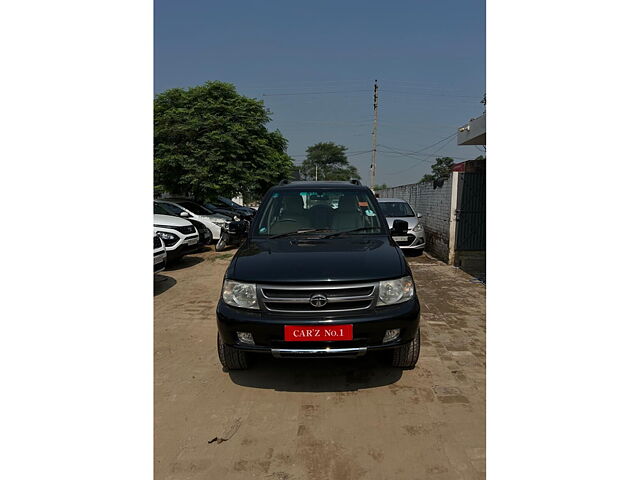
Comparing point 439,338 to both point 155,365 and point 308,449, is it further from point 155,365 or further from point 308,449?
point 155,365

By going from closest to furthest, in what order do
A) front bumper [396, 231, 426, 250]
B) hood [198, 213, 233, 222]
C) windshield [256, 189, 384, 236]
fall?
windshield [256, 189, 384, 236] → front bumper [396, 231, 426, 250] → hood [198, 213, 233, 222]

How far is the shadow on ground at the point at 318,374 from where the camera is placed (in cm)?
341

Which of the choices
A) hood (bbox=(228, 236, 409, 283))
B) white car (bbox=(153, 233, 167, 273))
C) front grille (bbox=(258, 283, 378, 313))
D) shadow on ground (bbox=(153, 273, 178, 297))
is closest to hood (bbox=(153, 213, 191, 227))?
shadow on ground (bbox=(153, 273, 178, 297))

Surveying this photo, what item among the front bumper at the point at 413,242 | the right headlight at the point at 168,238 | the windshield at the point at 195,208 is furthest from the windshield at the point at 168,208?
the front bumper at the point at 413,242

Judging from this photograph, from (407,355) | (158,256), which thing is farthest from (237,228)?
(158,256)

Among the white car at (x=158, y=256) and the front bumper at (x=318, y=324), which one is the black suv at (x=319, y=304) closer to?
the front bumper at (x=318, y=324)

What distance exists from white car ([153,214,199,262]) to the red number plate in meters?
6.48

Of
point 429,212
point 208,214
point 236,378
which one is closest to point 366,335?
point 236,378

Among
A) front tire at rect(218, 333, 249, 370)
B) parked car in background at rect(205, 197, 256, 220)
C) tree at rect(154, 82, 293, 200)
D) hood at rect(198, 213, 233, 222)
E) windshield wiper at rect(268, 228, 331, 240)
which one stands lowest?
front tire at rect(218, 333, 249, 370)

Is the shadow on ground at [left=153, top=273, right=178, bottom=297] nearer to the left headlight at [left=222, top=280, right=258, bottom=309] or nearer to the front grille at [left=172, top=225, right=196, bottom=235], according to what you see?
the front grille at [left=172, top=225, right=196, bottom=235]

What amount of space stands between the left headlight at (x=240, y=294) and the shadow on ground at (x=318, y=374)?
29.6 inches

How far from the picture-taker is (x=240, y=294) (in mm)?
3178

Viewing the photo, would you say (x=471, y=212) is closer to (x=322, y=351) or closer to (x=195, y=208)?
(x=322, y=351)

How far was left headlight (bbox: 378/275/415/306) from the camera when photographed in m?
3.13
